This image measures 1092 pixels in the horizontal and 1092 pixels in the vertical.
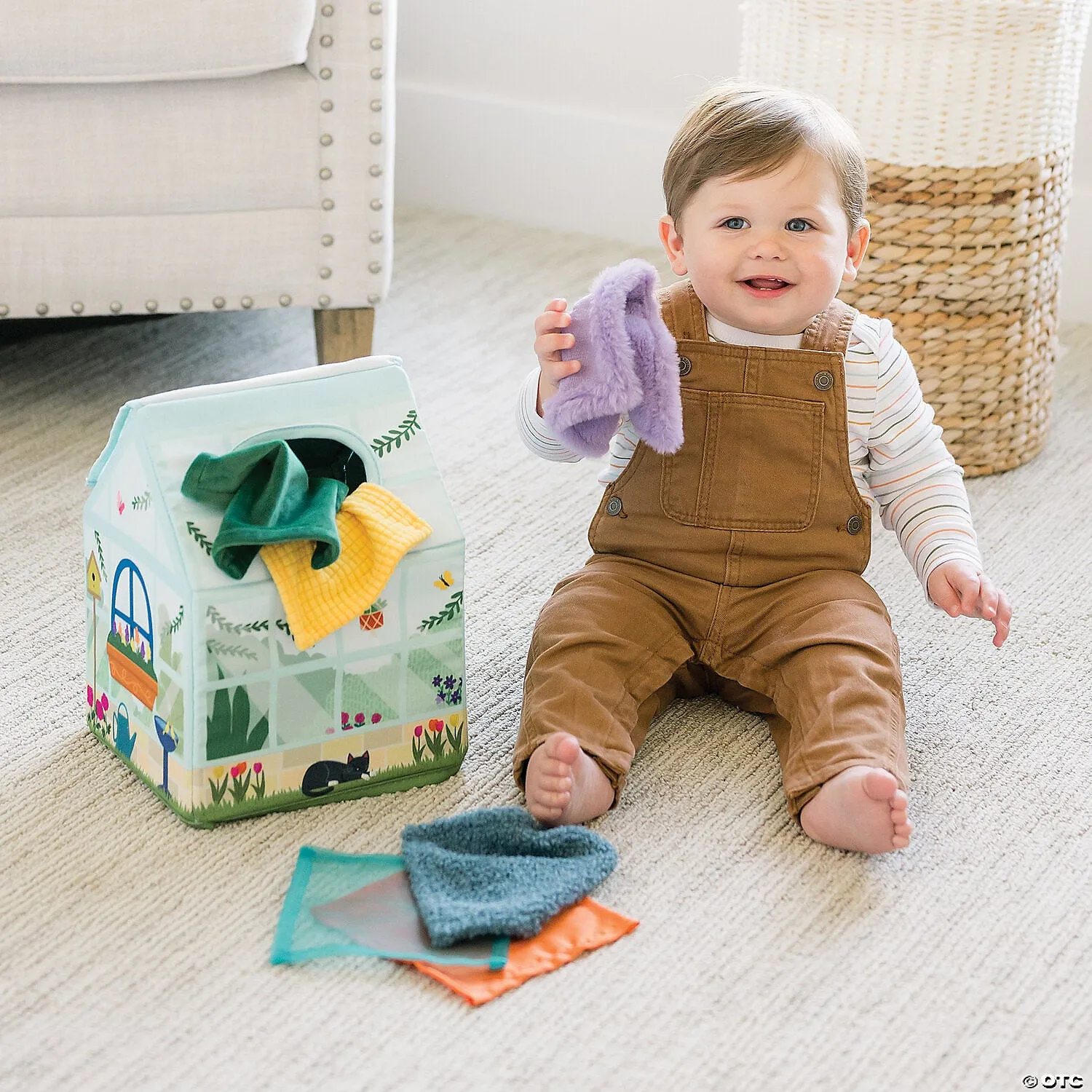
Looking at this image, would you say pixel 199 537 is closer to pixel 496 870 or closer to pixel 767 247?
pixel 496 870

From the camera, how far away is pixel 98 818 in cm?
93

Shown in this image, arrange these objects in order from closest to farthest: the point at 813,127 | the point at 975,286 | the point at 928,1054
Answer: the point at 928,1054 → the point at 813,127 → the point at 975,286

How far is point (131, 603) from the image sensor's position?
0.91 meters

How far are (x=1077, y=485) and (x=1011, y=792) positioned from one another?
21.8 inches

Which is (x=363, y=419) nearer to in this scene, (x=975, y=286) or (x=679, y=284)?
(x=679, y=284)

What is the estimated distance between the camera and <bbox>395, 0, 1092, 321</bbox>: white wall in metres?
2.00

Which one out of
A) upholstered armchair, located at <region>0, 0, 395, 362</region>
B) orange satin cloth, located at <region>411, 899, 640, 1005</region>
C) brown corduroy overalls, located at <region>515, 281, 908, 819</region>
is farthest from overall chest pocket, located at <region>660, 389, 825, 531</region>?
upholstered armchair, located at <region>0, 0, 395, 362</region>

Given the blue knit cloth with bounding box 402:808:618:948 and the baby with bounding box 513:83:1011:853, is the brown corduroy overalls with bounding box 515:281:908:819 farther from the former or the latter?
the blue knit cloth with bounding box 402:808:618:948

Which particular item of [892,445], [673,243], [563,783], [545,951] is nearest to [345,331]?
[673,243]

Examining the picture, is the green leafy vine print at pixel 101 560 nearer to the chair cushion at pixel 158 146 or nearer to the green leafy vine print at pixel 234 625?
the green leafy vine print at pixel 234 625

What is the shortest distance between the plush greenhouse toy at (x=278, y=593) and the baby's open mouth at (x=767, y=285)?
10.0 inches

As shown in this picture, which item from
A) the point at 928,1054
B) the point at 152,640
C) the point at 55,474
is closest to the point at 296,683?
the point at 152,640

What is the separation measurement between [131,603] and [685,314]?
0.43m

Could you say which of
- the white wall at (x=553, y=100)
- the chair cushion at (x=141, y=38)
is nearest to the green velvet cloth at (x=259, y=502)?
the chair cushion at (x=141, y=38)
